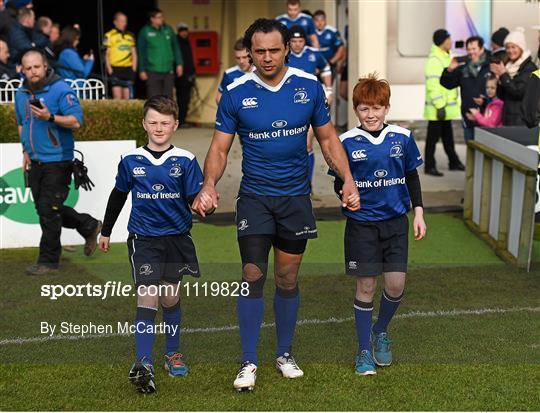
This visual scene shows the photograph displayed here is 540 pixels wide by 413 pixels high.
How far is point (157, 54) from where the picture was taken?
65.1ft

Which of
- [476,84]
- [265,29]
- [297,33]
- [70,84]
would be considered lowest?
[70,84]

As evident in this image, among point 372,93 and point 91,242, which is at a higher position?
point 372,93

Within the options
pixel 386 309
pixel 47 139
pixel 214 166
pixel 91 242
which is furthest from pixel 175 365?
pixel 91 242

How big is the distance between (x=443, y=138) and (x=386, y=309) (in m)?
9.31

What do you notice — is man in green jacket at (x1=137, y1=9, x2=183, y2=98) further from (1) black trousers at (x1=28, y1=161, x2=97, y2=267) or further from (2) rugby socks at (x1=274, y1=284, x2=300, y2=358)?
(2) rugby socks at (x1=274, y1=284, x2=300, y2=358)

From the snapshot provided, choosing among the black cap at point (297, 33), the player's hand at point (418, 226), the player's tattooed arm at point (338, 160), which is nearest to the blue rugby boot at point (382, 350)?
A: the player's hand at point (418, 226)

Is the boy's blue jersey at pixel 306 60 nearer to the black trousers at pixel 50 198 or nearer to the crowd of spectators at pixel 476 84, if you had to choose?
the crowd of spectators at pixel 476 84

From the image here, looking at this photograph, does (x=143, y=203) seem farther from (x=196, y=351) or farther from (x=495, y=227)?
(x=495, y=227)

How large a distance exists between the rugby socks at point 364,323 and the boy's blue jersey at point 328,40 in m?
11.5

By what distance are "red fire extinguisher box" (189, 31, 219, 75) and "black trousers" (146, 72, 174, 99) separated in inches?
61.4

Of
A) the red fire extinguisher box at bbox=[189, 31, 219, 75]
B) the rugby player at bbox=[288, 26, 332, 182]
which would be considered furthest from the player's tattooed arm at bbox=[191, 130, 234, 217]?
the red fire extinguisher box at bbox=[189, 31, 219, 75]

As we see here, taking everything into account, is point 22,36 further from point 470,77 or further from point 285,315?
point 285,315

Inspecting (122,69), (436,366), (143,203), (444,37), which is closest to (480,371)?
(436,366)

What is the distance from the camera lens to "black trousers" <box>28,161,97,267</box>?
977cm
